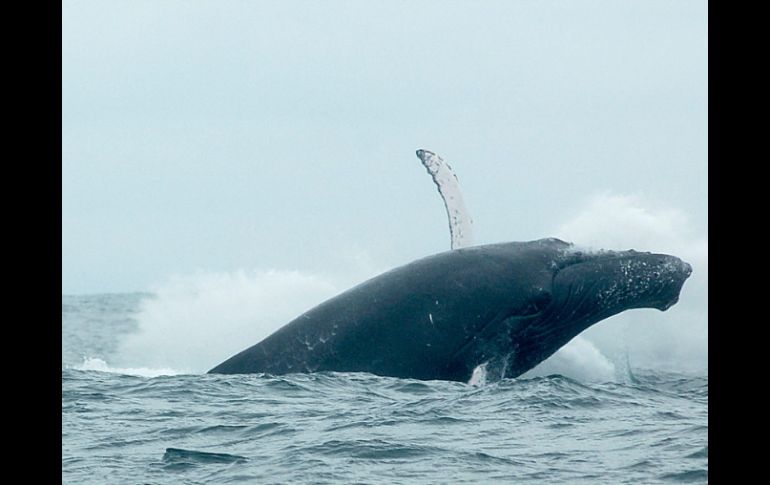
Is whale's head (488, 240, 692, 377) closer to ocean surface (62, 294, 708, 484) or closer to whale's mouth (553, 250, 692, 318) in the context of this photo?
whale's mouth (553, 250, 692, 318)

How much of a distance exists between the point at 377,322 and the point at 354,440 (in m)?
→ 2.99

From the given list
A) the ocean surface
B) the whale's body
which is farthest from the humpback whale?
the ocean surface

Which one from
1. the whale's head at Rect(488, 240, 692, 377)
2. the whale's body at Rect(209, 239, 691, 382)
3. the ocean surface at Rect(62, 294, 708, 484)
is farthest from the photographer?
the whale's head at Rect(488, 240, 692, 377)

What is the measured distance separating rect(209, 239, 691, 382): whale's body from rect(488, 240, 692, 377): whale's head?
13mm

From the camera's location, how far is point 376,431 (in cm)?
998

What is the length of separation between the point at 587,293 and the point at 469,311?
1607 millimetres

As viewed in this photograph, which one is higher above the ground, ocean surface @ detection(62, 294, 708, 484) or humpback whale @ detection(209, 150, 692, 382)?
→ humpback whale @ detection(209, 150, 692, 382)

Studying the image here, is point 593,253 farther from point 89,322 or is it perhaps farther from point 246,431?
point 89,322

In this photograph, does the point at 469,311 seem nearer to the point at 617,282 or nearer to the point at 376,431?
the point at 617,282

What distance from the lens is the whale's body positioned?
12.4 meters

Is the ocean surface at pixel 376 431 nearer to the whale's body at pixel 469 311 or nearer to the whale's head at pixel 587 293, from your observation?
the whale's body at pixel 469 311

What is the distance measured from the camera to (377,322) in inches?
488

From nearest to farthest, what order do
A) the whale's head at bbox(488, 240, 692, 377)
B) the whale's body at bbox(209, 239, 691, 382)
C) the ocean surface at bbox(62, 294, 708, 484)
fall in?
the ocean surface at bbox(62, 294, 708, 484), the whale's body at bbox(209, 239, 691, 382), the whale's head at bbox(488, 240, 692, 377)
